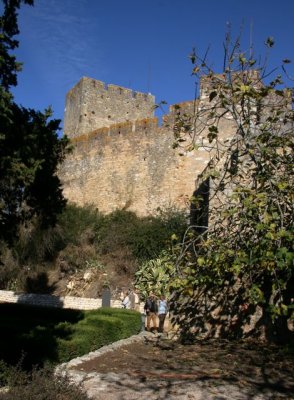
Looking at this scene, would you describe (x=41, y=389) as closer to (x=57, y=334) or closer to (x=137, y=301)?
(x=57, y=334)

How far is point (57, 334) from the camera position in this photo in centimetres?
962

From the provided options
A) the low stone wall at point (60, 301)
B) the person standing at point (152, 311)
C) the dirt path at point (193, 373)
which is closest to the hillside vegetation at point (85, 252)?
the low stone wall at point (60, 301)

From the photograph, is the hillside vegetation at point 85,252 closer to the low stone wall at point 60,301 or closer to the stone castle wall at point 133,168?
the low stone wall at point 60,301

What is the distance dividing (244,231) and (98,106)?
84.4 feet

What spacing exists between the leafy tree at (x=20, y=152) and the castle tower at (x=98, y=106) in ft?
67.5

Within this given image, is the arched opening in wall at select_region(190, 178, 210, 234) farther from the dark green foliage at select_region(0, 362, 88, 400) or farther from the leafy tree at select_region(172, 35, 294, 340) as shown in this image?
the dark green foliage at select_region(0, 362, 88, 400)

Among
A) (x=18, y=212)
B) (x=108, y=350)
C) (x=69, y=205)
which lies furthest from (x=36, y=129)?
(x=69, y=205)

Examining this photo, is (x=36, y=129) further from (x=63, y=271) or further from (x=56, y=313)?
(x=63, y=271)

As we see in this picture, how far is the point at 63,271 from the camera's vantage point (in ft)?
70.6

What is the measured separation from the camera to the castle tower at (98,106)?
3159 cm

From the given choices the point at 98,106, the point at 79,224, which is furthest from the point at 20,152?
the point at 98,106

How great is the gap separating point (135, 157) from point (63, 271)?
281 inches

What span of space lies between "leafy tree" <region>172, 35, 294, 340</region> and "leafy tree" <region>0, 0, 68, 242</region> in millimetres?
3433

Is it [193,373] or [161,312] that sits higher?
[161,312]
